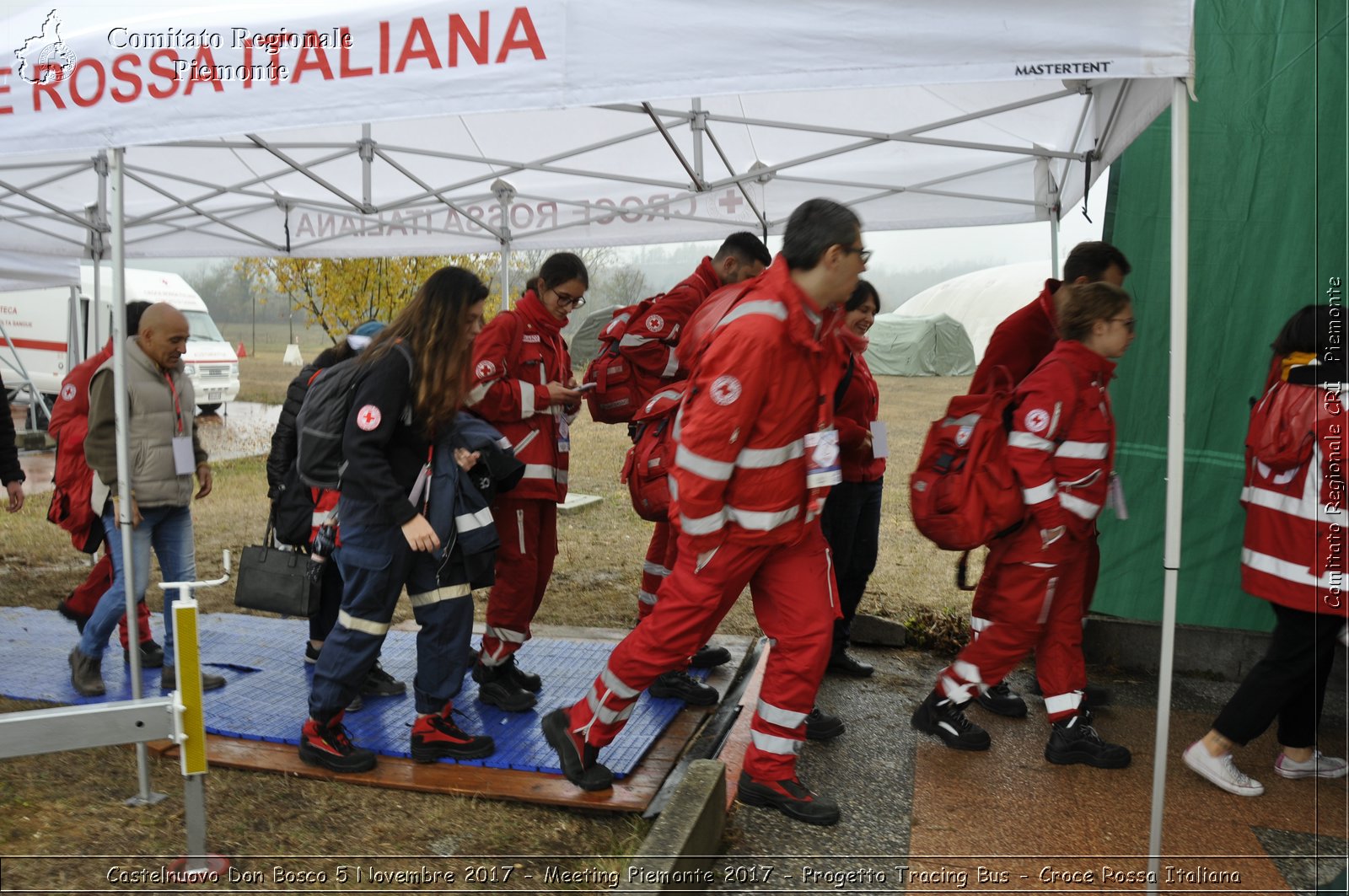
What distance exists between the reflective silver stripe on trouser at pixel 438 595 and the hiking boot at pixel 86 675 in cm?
201

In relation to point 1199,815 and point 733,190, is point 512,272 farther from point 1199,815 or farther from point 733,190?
point 1199,815

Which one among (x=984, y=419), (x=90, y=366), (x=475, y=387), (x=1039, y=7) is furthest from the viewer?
(x=90, y=366)

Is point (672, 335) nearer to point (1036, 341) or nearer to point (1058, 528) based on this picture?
point (1036, 341)

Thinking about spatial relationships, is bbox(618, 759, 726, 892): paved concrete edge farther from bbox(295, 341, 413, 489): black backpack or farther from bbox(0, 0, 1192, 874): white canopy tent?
bbox(295, 341, 413, 489): black backpack

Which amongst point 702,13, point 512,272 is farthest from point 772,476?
point 512,272

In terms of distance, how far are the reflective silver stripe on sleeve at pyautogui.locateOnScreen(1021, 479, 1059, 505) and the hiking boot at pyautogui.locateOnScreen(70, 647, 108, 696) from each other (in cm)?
425

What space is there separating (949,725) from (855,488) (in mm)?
1099

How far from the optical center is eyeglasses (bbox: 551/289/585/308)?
4.37m

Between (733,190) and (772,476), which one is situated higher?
(733,190)

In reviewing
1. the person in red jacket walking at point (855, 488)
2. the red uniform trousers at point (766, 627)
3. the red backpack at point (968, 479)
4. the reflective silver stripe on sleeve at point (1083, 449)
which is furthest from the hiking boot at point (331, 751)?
the reflective silver stripe on sleeve at point (1083, 449)

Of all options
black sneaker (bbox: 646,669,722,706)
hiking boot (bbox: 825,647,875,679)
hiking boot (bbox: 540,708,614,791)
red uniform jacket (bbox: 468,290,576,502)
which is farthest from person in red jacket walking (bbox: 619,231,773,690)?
hiking boot (bbox: 540,708,614,791)

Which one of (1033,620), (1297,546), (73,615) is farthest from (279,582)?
(1297,546)

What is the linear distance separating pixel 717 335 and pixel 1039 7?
128cm

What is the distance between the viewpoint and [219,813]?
137 inches
